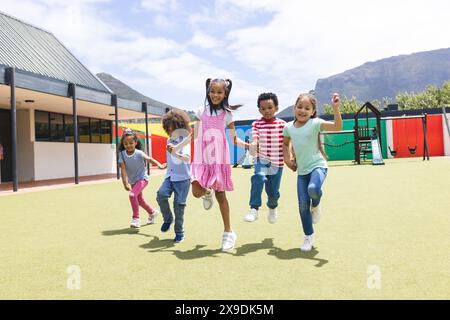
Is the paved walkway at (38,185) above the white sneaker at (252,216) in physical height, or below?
above

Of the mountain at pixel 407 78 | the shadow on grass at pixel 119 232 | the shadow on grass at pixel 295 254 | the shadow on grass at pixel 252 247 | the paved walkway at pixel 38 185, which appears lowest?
the shadow on grass at pixel 295 254

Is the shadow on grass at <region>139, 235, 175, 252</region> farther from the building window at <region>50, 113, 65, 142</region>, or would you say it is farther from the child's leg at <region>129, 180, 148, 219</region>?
the building window at <region>50, 113, 65, 142</region>

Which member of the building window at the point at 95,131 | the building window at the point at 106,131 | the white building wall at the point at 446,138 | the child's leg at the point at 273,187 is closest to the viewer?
the child's leg at the point at 273,187

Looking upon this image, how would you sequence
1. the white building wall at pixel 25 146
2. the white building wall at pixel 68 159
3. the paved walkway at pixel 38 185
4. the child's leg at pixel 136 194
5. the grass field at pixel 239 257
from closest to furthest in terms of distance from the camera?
the grass field at pixel 239 257 < the child's leg at pixel 136 194 < the paved walkway at pixel 38 185 < the white building wall at pixel 25 146 < the white building wall at pixel 68 159

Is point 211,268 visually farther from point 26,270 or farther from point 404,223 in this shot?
point 404,223

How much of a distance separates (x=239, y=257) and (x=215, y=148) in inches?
42.0

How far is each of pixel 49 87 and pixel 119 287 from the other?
37.7ft

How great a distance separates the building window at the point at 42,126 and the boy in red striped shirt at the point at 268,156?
14.4 m

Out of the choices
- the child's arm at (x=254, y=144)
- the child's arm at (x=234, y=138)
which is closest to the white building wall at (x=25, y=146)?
the child's arm at (x=254, y=144)

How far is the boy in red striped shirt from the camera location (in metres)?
4.78

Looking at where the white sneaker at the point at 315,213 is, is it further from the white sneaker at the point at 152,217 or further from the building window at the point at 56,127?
the building window at the point at 56,127

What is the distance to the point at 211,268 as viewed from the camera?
3180mm

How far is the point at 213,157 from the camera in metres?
3.98

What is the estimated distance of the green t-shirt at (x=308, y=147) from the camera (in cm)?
386
